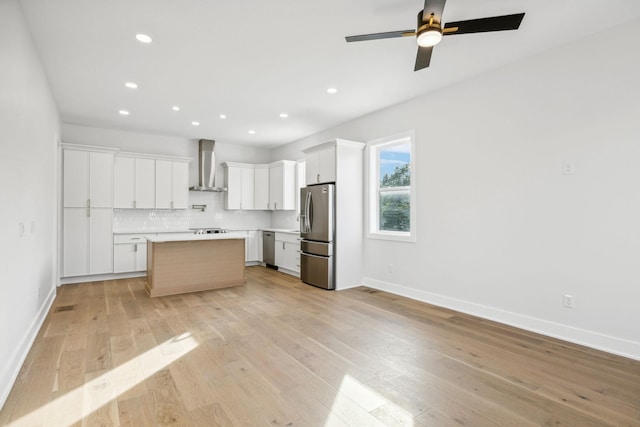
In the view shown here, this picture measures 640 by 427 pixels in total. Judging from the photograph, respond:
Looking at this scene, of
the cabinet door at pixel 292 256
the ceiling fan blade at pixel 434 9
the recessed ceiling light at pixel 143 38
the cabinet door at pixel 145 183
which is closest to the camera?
the ceiling fan blade at pixel 434 9

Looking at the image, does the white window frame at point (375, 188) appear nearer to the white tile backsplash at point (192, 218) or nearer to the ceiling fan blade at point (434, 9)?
the ceiling fan blade at point (434, 9)

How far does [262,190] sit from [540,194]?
5.75 meters

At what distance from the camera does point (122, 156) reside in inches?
248

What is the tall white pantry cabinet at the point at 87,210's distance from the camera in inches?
221

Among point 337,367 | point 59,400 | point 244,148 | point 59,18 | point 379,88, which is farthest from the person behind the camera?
point 244,148

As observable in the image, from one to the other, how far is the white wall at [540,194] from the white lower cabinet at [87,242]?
526 centimetres

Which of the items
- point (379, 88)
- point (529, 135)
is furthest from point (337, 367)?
Answer: point (379, 88)

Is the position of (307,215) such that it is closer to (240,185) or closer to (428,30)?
Result: (240,185)

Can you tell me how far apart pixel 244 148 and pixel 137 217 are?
9.49 ft

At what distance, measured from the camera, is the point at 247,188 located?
7.83 m

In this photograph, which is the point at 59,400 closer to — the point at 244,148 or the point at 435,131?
the point at 435,131

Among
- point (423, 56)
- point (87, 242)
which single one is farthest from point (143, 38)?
point (87, 242)

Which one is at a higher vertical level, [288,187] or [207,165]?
[207,165]

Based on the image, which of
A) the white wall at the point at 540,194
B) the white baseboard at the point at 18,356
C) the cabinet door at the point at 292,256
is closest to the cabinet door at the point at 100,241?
the white baseboard at the point at 18,356
